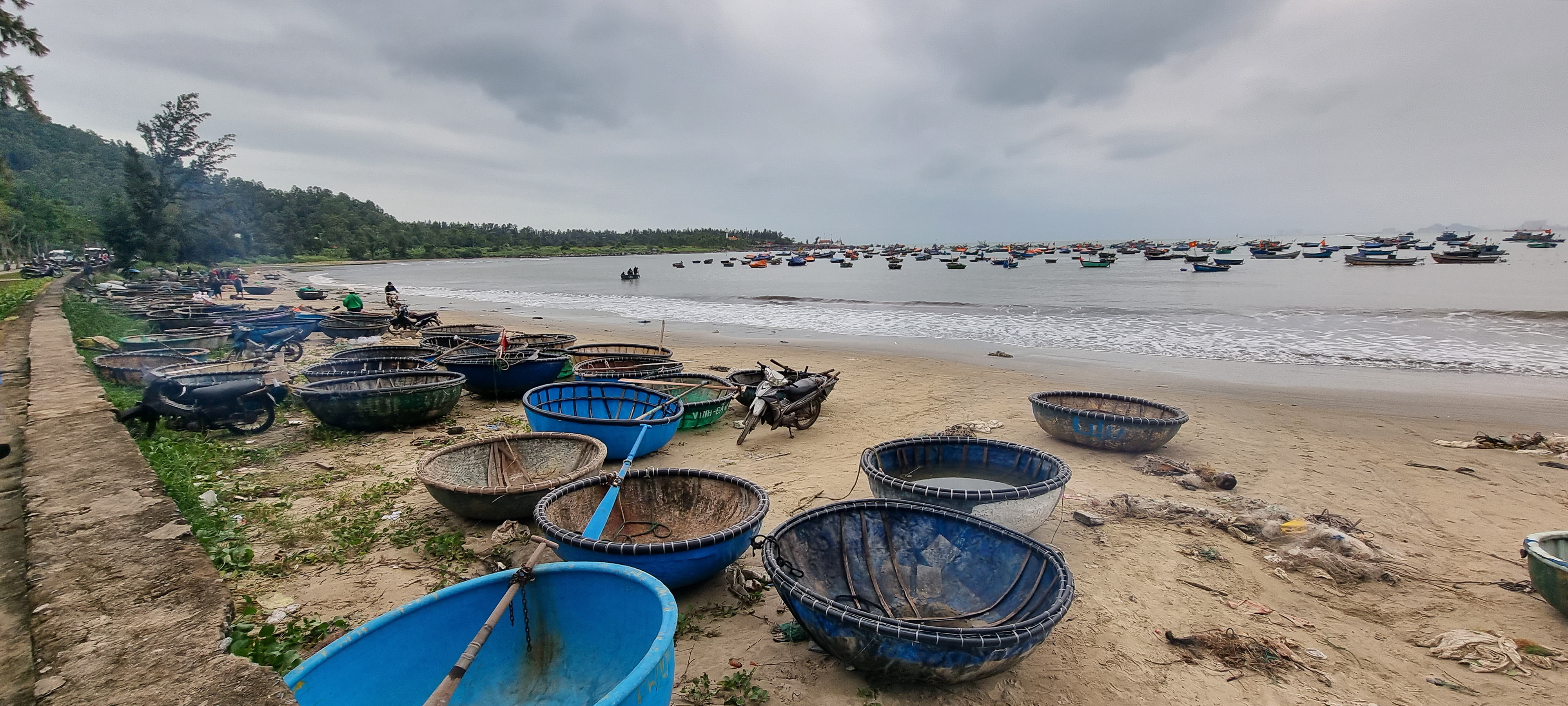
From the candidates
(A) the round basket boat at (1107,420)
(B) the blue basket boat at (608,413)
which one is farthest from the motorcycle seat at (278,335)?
(A) the round basket boat at (1107,420)

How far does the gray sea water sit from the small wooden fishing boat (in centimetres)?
174

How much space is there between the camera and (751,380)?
11.2 metres

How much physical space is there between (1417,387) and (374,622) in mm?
17814

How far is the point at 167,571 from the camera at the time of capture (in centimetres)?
331

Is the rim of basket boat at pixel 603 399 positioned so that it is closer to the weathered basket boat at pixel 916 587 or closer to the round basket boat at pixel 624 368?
the round basket boat at pixel 624 368

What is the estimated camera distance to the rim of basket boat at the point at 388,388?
25.6 feet

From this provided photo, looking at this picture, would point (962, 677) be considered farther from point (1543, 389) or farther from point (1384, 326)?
point (1384, 326)

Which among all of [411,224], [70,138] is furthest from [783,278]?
[70,138]

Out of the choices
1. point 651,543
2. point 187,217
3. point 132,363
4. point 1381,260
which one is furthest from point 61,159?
point 1381,260

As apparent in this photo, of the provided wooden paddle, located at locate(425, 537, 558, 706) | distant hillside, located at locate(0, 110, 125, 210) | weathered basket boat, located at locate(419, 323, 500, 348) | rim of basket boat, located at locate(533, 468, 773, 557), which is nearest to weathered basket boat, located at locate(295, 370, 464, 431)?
rim of basket boat, located at locate(533, 468, 773, 557)

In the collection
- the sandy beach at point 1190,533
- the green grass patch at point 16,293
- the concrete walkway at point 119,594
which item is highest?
the green grass patch at point 16,293

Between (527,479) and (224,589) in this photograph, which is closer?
(224,589)

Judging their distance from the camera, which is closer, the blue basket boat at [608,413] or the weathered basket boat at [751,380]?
the blue basket boat at [608,413]

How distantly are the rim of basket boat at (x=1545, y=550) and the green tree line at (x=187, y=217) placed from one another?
32.5 metres
